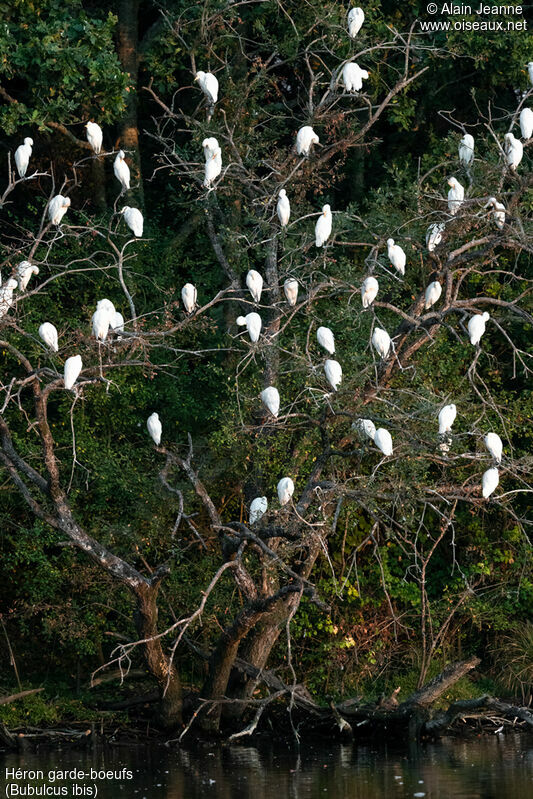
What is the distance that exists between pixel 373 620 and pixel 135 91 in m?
5.22

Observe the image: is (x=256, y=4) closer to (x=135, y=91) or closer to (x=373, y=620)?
(x=135, y=91)

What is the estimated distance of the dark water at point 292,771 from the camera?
21.4 ft

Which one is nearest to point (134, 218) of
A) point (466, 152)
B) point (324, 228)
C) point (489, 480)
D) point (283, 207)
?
point (283, 207)

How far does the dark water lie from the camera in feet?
21.4

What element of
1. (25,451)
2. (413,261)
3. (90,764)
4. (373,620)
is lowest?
(373,620)

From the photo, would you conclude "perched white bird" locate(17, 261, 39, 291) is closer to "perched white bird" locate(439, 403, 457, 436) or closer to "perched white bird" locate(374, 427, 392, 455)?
"perched white bird" locate(374, 427, 392, 455)

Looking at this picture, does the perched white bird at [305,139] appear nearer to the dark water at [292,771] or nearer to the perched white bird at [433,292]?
the perched white bird at [433,292]

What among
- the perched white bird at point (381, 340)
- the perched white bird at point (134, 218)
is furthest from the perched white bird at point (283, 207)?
the perched white bird at point (381, 340)

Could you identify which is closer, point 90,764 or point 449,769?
point 449,769

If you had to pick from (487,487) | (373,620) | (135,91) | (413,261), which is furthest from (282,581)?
(135,91)

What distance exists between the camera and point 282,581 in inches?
351

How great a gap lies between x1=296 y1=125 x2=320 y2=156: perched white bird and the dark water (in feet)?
14.2

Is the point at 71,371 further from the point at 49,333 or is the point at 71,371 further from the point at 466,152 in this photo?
the point at 466,152

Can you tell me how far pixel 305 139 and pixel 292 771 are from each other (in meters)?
4.50
